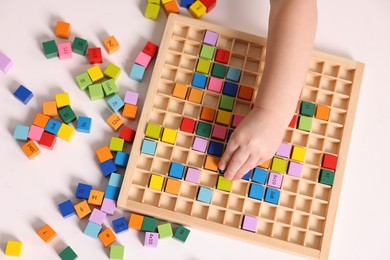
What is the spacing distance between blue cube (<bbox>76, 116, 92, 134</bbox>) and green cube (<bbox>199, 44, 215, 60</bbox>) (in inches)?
10.4

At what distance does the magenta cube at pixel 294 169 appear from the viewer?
86 cm

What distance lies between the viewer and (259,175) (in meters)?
0.85

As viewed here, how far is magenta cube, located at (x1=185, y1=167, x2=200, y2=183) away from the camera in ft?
2.76

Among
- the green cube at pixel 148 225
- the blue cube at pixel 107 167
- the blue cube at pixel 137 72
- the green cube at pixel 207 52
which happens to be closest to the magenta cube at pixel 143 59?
the blue cube at pixel 137 72

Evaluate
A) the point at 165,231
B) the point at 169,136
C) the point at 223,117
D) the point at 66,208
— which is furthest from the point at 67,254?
the point at 223,117

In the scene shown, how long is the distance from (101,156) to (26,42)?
30cm

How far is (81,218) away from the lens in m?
0.84

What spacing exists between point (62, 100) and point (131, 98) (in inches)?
5.4

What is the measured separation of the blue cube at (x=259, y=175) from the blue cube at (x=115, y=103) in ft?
0.98

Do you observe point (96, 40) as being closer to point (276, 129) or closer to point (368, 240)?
point (276, 129)

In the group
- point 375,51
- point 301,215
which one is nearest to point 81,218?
point 301,215

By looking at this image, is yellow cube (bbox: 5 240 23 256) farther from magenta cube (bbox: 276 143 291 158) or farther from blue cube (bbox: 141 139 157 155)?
magenta cube (bbox: 276 143 291 158)

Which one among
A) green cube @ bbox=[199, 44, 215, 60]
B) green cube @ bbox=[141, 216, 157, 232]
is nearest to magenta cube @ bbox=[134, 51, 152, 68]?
green cube @ bbox=[199, 44, 215, 60]

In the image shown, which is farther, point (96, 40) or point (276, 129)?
point (96, 40)
